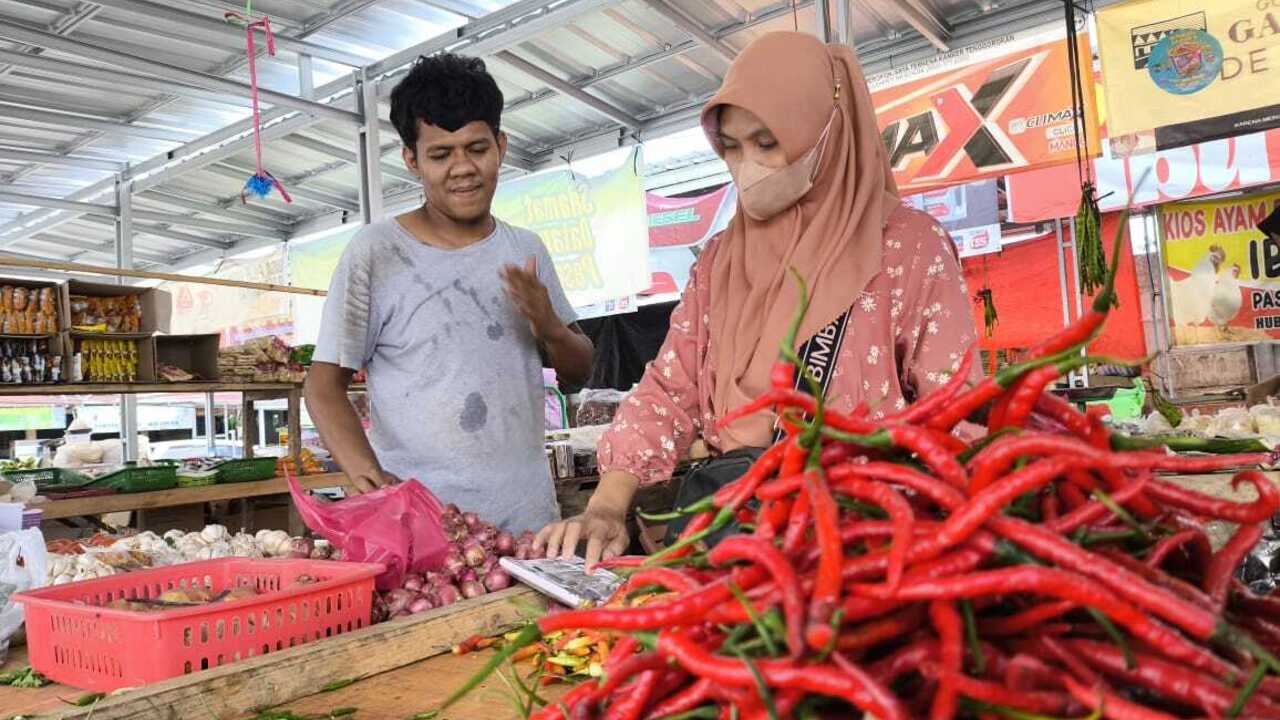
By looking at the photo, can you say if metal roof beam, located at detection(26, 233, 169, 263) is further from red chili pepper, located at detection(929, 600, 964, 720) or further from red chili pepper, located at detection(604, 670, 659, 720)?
red chili pepper, located at detection(929, 600, 964, 720)

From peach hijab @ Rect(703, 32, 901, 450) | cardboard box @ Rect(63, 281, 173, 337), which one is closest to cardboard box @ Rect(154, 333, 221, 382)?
cardboard box @ Rect(63, 281, 173, 337)

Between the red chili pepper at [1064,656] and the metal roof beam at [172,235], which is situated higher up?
the metal roof beam at [172,235]

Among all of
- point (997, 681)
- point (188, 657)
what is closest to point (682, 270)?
point (188, 657)

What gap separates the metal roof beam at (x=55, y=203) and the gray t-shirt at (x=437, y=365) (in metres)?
7.06

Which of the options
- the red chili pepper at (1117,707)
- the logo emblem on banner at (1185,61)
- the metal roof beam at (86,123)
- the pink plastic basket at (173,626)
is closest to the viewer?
the red chili pepper at (1117,707)

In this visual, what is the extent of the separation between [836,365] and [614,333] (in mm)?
7942

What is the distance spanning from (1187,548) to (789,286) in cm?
127

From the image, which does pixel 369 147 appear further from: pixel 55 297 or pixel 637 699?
pixel 637 699

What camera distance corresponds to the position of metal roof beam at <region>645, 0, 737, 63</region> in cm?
563

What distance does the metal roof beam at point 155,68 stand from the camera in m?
5.13

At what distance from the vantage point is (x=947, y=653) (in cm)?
72

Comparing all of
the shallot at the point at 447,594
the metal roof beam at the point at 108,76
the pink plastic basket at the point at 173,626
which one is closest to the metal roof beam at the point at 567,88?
the metal roof beam at the point at 108,76

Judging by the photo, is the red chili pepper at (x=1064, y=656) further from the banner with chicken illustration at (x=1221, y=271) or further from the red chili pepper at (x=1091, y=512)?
the banner with chicken illustration at (x=1221, y=271)

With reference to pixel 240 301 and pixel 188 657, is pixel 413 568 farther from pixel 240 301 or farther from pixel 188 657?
pixel 240 301
